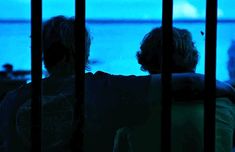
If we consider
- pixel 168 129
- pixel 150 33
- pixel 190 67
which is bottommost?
pixel 168 129

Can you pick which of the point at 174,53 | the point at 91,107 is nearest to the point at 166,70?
the point at 91,107

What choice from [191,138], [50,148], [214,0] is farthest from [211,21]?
[50,148]

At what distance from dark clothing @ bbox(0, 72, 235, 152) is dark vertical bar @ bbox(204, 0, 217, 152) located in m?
0.16

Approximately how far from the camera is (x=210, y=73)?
0.96 meters

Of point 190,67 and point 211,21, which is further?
point 190,67

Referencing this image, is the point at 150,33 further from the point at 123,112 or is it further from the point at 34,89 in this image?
the point at 34,89

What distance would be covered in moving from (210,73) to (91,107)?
496mm

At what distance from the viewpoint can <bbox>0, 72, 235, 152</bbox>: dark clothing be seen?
4.00ft

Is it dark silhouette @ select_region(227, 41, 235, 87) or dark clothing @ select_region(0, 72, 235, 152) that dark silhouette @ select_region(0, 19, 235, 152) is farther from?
dark silhouette @ select_region(227, 41, 235, 87)

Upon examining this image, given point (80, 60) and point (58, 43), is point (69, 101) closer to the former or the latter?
point (58, 43)

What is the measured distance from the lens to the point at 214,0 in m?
0.94

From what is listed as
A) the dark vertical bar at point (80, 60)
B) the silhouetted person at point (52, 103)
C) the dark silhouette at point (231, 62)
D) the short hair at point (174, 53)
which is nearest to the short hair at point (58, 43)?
the silhouetted person at point (52, 103)

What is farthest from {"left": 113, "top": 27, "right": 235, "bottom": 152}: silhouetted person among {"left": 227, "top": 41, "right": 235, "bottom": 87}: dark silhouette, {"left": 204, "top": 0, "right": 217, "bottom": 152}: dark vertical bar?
Result: {"left": 227, "top": 41, "right": 235, "bottom": 87}: dark silhouette

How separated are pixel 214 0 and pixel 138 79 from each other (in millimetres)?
355
